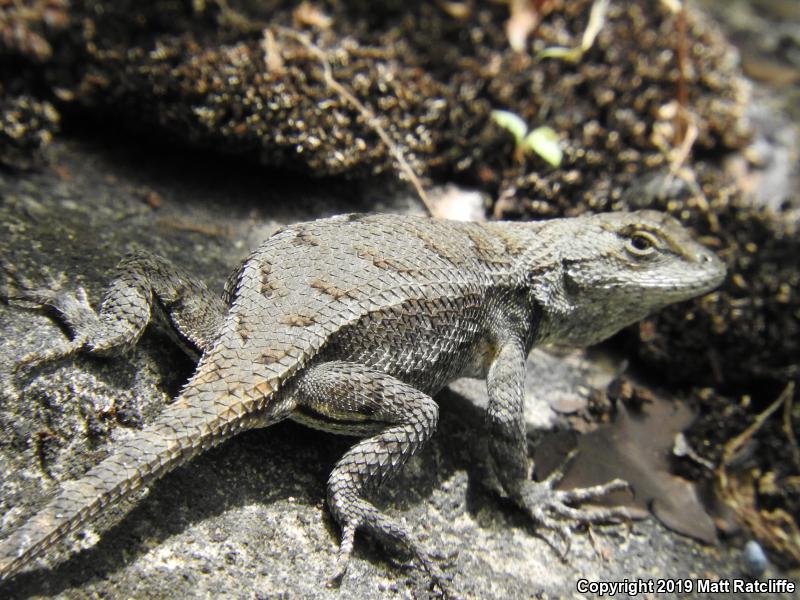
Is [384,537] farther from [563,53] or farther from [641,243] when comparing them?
[563,53]

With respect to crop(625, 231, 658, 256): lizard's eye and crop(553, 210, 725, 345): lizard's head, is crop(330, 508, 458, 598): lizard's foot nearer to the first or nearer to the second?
crop(553, 210, 725, 345): lizard's head

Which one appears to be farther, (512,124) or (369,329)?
(512,124)

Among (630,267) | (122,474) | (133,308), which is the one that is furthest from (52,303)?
(630,267)

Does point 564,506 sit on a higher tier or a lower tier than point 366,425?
lower

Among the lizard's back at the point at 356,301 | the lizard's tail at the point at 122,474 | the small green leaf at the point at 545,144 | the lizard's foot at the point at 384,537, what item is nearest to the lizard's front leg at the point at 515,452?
the lizard's back at the point at 356,301

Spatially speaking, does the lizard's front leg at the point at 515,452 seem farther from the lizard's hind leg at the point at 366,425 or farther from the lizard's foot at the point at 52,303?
the lizard's foot at the point at 52,303

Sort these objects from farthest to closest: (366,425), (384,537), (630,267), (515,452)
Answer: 1. (630,267)
2. (515,452)
3. (366,425)
4. (384,537)
